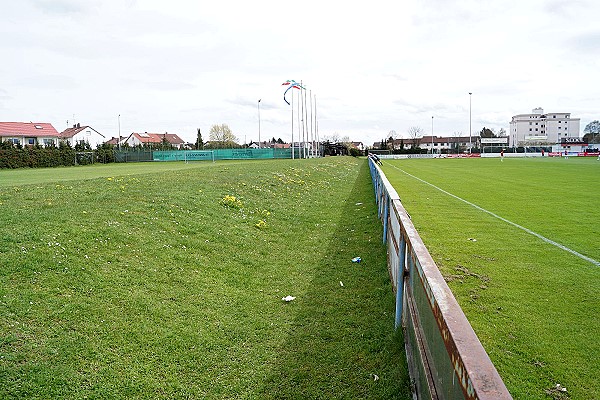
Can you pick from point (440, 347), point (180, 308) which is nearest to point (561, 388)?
point (440, 347)

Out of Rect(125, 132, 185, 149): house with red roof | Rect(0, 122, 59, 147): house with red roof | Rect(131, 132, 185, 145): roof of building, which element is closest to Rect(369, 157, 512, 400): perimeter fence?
Rect(0, 122, 59, 147): house with red roof

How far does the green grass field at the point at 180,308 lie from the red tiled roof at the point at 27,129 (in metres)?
82.5

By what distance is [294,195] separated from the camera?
659 inches

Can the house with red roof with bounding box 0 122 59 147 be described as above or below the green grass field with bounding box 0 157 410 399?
above

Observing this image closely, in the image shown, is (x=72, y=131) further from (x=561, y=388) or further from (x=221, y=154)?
(x=561, y=388)

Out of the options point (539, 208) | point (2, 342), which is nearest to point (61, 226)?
point (2, 342)

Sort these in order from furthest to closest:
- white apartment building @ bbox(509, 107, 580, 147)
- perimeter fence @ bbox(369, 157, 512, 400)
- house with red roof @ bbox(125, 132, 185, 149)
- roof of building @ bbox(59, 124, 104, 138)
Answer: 1. white apartment building @ bbox(509, 107, 580, 147)
2. house with red roof @ bbox(125, 132, 185, 149)
3. roof of building @ bbox(59, 124, 104, 138)
4. perimeter fence @ bbox(369, 157, 512, 400)

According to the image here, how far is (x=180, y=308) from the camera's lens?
5.83 m

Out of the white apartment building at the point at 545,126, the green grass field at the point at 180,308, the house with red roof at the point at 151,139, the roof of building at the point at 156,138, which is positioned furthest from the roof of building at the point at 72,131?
the white apartment building at the point at 545,126

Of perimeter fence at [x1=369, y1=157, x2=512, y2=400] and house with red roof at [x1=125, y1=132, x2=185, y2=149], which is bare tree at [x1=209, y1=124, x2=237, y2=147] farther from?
perimeter fence at [x1=369, y1=157, x2=512, y2=400]

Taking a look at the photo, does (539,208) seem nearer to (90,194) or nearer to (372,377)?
(372,377)

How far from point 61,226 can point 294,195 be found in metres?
10.0

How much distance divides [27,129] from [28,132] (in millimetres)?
1062

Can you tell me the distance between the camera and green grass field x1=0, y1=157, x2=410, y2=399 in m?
4.16
